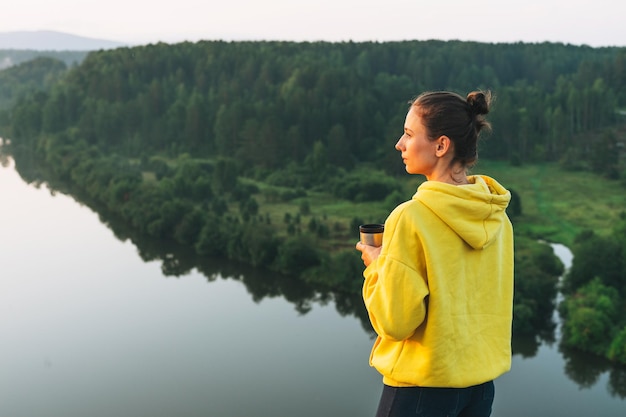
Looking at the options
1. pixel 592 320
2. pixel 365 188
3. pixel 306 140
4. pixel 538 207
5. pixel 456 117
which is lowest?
pixel 592 320

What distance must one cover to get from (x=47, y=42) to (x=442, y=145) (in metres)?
52.4

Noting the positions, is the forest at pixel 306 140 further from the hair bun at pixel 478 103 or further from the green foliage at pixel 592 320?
the hair bun at pixel 478 103

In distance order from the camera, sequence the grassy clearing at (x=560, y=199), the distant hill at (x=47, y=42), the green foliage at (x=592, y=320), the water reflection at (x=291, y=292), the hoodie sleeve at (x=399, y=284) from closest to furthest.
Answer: the hoodie sleeve at (x=399, y=284) < the water reflection at (x=291, y=292) < the green foliage at (x=592, y=320) < the grassy clearing at (x=560, y=199) < the distant hill at (x=47, y=42)

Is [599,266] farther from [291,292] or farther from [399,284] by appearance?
[399,284]

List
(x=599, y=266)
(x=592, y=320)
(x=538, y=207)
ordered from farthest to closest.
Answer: (x=538, y=207) < (x=599, y=266) < (x=592, y=320)

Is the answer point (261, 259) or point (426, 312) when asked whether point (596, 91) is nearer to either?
point (261, 259)

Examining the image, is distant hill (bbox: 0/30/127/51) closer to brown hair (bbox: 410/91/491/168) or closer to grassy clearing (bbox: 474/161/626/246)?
grassy clearing (bbox: 474/161/626/246)

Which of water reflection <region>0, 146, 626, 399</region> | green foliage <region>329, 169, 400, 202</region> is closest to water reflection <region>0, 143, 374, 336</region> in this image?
water reflection <region>0, 146, 626, 399</region>

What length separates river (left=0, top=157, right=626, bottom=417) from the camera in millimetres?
8938

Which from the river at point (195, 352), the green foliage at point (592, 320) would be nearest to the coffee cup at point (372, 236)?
the river at point (195, 352)

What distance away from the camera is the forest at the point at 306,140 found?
13039 mm

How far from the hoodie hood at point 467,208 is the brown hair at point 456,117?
54 mm

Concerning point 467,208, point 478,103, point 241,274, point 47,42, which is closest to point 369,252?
point 467,208

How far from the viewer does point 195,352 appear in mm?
10359
